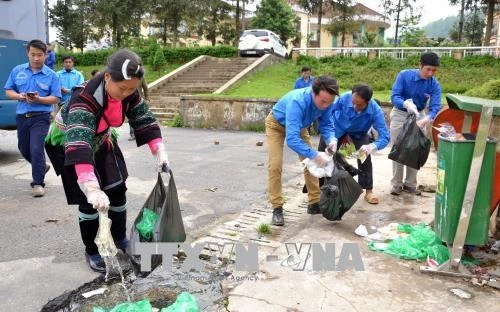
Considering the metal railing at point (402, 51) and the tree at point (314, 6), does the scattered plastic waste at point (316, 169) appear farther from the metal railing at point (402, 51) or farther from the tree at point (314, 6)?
the tree at point (314, 6)

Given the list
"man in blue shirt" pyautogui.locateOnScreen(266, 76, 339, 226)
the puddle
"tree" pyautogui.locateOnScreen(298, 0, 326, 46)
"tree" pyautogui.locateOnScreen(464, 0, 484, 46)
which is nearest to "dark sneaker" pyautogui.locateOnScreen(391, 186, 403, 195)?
"man in blue shirt" pyautogui.locateOnScreen(266, 76, 339, 226)

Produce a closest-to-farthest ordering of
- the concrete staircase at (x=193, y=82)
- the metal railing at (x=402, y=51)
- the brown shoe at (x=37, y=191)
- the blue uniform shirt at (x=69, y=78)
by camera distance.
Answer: the brown shoe at (x=37, y=191) → the blue uniform shirt at (x=69, y=78) → the concrete staircase at (x=193, y=82) → the metal railing at (x=402, y=51)

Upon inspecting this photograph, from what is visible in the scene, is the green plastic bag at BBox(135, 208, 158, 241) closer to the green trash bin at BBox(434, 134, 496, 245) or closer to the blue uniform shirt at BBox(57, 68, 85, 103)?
the green trash bin at BBox(434, 134, 496, 245)

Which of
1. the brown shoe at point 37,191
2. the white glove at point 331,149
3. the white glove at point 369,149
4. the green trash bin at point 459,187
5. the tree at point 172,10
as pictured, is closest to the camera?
the green trash bin at point 459,187

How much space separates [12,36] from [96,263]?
5.00 metres

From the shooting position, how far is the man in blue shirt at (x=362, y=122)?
4449mm

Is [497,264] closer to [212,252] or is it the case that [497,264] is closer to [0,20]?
[212,252]

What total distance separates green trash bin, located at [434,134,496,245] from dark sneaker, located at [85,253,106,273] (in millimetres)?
2338

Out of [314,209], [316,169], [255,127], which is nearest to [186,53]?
[255,127]

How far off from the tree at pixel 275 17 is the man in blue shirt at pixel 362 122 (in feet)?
96.1

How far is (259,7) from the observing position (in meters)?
33.1

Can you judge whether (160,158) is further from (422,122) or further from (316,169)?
(422,122)

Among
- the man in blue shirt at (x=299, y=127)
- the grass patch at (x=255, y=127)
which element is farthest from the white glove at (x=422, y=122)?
the grass patch at (x=255, y=127)

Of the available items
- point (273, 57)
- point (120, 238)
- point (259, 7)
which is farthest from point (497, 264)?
point (259, 7)
